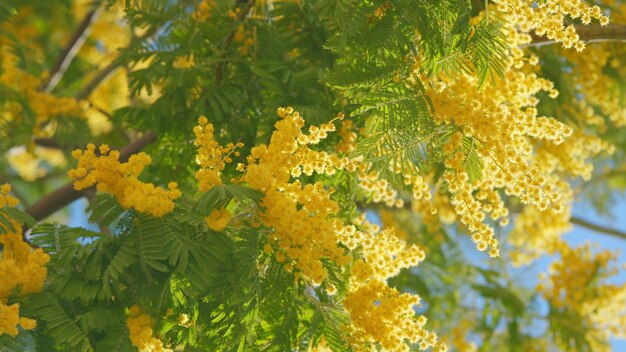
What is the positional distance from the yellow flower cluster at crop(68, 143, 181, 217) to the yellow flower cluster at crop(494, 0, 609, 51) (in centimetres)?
153

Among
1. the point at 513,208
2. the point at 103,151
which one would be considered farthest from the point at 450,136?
the point at 513,208

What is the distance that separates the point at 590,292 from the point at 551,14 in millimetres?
3645

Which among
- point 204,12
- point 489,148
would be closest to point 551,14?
point 489,148

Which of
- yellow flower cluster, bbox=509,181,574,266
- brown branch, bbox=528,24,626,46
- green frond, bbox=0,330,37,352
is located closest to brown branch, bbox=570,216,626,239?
yellow flower cluster, bbox=509,181,574,266

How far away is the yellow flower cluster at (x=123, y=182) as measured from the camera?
328cm

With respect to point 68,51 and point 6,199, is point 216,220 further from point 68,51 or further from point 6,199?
point 68,51

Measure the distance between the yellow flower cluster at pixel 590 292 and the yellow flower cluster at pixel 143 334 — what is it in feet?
13.3

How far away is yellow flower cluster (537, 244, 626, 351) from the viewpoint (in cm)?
652

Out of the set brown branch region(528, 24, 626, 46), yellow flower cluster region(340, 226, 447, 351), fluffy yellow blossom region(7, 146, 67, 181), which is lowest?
fluffy yellow blossom region(7, 146, 67, 181)

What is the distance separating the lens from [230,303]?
3.34 m

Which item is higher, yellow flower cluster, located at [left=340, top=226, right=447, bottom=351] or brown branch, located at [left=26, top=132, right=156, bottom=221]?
yellow flower cluster, located at [left=340, top=226, right=447, bottom=351]

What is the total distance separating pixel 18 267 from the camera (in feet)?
11.0

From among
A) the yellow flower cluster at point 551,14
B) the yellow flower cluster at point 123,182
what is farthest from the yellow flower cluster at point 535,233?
the yellow flower cluster at point 123,182

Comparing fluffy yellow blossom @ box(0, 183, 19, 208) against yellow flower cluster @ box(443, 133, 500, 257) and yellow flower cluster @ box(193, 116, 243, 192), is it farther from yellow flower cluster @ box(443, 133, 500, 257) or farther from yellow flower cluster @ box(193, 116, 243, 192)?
yellow flower cluster @ box(443, 133, 500, 257)
